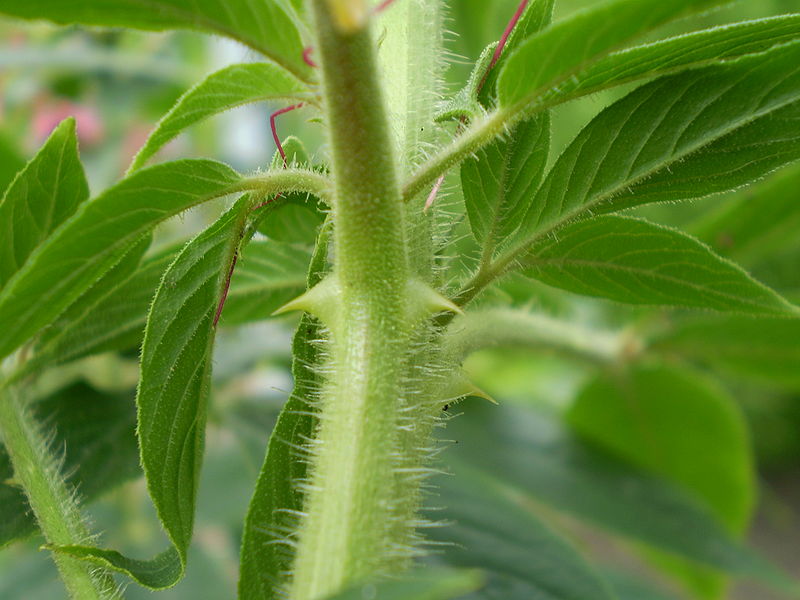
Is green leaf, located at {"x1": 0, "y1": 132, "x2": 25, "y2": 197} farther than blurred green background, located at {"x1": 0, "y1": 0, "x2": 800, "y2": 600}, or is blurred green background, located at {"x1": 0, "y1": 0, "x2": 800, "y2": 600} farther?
blurred green background, located at {"x1": 0, "y1": 0, "x2": 800, "y2": 600}

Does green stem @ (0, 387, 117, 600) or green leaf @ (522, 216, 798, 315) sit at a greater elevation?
green leaf @ (522, 216, 798, 315)

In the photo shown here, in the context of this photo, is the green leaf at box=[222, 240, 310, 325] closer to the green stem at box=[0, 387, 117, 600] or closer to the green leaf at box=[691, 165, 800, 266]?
the green stem at box=[0, 387, 117, 600]

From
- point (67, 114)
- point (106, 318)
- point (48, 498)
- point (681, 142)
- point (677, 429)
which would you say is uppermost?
point (67, 114)

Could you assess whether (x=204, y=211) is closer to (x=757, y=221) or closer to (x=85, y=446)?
(x=85, y=446)

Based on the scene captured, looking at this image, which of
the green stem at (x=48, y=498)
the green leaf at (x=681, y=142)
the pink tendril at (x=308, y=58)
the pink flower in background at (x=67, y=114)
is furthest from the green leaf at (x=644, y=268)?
the pink flower in background at (x=67, y=114)

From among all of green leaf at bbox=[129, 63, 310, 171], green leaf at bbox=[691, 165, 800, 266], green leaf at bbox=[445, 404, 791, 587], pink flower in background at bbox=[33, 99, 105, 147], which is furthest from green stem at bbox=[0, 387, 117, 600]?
pink flower in background at bbox=[33, 99, 105, 147]

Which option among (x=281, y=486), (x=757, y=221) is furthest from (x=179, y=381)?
(x=757, y=221)
